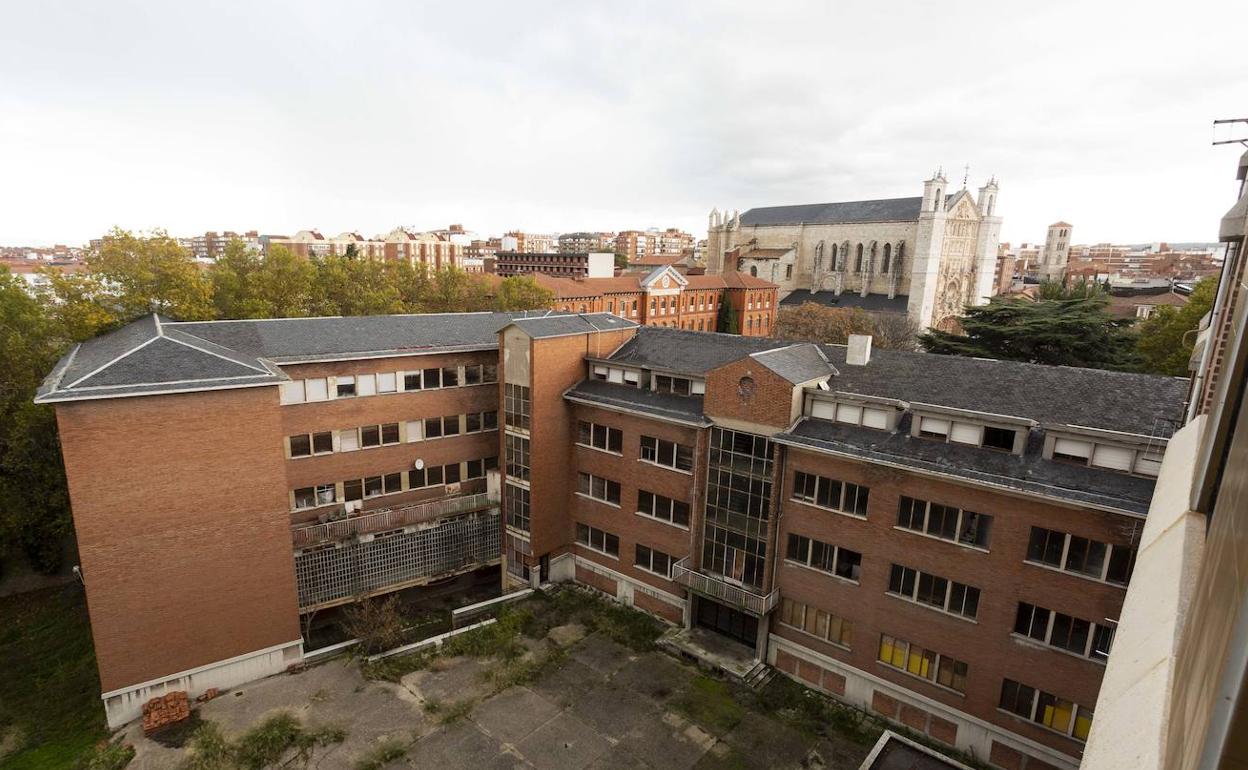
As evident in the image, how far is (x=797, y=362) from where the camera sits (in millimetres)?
28281

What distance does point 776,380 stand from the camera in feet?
87.6

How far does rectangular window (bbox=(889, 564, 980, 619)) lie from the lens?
77.3ft

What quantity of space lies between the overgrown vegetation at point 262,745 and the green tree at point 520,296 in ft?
126

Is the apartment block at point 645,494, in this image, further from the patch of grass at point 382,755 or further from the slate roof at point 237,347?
the patch of grass at point 382,755

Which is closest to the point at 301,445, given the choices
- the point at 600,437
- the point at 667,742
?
the point at 600,437

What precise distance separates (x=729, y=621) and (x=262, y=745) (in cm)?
1989

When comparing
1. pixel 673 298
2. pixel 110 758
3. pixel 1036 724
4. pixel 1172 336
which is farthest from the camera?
pixel 673 298

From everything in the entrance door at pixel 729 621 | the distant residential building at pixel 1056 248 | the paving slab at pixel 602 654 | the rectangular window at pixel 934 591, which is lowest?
the paving slab at pixel 602 654

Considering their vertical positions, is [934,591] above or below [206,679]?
above

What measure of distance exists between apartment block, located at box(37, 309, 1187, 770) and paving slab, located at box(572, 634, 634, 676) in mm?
3018

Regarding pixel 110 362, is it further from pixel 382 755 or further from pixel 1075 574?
pixel 1075 574

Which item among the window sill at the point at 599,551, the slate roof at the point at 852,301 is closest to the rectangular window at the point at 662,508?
the window sill at the point at 599,551

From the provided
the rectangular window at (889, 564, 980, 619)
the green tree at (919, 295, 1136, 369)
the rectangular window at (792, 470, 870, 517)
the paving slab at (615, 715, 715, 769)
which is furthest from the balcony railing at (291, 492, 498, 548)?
the green tree at (919, 295, 1136, 369)

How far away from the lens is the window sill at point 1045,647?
21.4 meters
